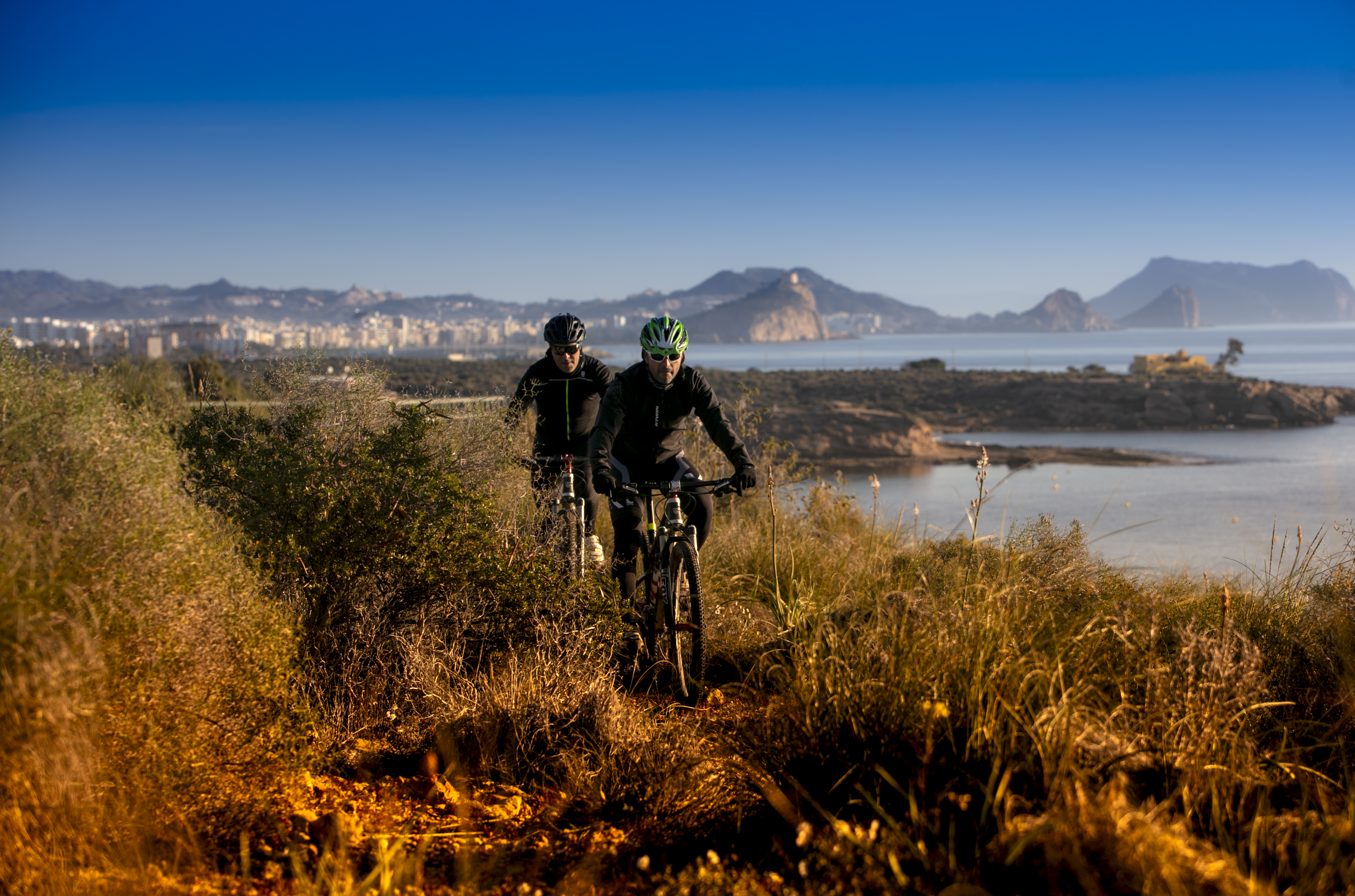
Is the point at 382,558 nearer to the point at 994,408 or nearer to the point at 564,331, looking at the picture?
the point at 564,331

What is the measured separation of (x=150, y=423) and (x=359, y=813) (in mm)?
1820

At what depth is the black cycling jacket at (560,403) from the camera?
5.76m

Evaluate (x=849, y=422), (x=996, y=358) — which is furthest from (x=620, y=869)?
(x=996, y=358)

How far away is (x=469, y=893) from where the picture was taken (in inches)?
105

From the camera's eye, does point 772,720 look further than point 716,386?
No

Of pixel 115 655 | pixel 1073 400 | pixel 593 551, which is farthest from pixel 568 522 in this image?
pixel 1073 400

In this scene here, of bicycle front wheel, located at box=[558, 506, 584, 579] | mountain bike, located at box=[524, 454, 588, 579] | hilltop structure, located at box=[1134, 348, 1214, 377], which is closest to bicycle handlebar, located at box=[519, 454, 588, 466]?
mountain bike, located at box=[524, 454, 588, 579]

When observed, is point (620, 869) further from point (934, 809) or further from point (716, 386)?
point (716, 386)

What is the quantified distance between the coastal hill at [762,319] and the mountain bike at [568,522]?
334ft

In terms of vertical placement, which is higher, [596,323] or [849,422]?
[596,323]

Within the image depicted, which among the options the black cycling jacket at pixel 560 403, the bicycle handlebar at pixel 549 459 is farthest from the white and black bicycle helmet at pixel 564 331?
the bicycle handlebar at pixel 549 459

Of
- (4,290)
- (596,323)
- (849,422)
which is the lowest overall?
(849,422)

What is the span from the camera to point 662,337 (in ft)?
15.4

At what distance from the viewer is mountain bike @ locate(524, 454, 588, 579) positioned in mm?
4992
